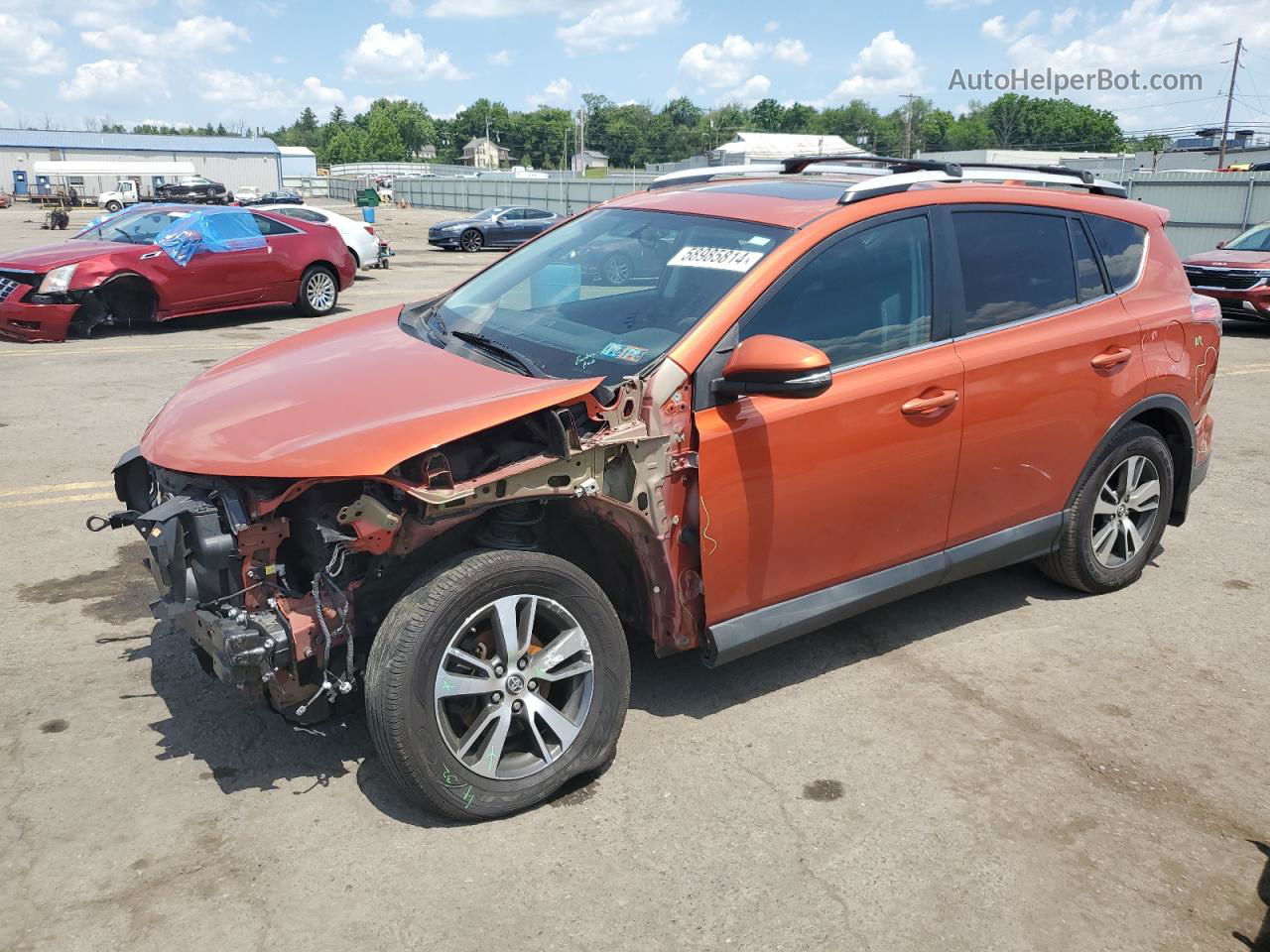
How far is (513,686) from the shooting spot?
3.15 meters

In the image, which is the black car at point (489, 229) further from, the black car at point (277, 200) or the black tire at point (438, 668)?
the black tire at point (438, 668)

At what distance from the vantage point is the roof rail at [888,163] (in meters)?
4.41

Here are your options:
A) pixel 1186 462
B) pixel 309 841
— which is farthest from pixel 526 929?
pixel 1186 462

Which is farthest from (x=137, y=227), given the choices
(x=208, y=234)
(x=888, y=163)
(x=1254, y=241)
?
(x=1254, y=241)

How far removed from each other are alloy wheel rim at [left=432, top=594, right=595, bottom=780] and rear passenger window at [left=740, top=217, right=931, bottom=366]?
1.18 metres

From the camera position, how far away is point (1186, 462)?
5066 mm

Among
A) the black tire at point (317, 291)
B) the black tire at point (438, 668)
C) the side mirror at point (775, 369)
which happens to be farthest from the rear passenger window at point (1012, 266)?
the black tire at point (317, 291)

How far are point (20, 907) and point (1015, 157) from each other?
191ft

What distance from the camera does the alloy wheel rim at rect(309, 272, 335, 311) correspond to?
14.2m

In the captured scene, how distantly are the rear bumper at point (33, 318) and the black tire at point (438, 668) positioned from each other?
1037 cm

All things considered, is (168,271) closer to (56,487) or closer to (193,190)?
(56,487)

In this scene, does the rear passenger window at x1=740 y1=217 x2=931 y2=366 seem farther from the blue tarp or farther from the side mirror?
the blue tarp

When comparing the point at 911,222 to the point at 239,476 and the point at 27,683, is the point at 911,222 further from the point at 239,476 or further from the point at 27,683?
the point at 27,683

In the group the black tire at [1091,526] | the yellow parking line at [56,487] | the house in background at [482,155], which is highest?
the house in background at [482,155]
